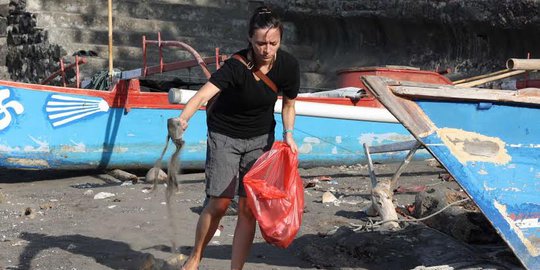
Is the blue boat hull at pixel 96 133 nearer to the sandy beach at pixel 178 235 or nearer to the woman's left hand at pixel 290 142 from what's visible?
the sandy beach at pixel 178 235

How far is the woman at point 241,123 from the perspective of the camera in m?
4.12

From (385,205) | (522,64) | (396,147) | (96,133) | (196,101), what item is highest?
(522,64)

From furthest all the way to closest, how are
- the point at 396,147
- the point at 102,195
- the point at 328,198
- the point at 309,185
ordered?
the point at 309,185 → the point at 102,195 → the point at 328,198 → the point at 396,147

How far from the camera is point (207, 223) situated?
171 inches

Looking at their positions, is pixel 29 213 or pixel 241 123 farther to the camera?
pixel 29 213

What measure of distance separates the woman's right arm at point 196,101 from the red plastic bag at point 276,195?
0.45 meters

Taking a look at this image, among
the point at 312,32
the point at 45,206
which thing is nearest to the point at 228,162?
the point at 45,206

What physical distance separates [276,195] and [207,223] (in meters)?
0.44

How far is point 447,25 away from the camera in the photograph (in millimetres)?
13188

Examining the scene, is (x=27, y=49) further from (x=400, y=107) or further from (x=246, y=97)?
(x=400, y=107)

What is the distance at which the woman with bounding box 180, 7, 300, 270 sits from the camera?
13.5 ft

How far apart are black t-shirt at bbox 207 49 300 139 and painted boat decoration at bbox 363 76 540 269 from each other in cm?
46

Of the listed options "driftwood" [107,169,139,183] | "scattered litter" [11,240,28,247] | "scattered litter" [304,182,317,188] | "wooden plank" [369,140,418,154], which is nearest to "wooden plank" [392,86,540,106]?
"wooden plank" [369,140,418,154]

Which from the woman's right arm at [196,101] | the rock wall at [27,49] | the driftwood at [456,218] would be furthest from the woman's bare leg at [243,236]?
the rock wall at [27,49]
